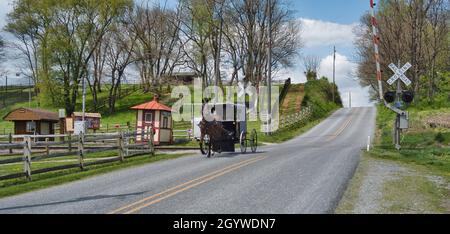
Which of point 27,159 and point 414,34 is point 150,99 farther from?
point 27,159

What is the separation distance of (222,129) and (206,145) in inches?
40.7

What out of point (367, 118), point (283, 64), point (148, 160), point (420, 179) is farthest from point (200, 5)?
point (420, 179)

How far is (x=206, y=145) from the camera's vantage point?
2347 cm

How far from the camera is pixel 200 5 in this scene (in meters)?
61.7

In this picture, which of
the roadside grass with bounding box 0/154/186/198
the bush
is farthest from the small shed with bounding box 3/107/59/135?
the bush

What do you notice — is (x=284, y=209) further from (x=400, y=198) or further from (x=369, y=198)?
Answer: (x=400, y=198)

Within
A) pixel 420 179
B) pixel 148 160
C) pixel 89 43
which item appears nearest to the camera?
pixel 420 179

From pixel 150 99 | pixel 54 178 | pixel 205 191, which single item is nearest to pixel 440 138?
pixel 205 191

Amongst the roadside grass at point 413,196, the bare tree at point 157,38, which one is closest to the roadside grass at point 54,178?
the roadside grass at point 413,196

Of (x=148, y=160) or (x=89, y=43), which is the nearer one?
(x=148, y=160)

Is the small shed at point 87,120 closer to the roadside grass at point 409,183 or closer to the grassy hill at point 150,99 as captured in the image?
the grassy hill at point 150,99
